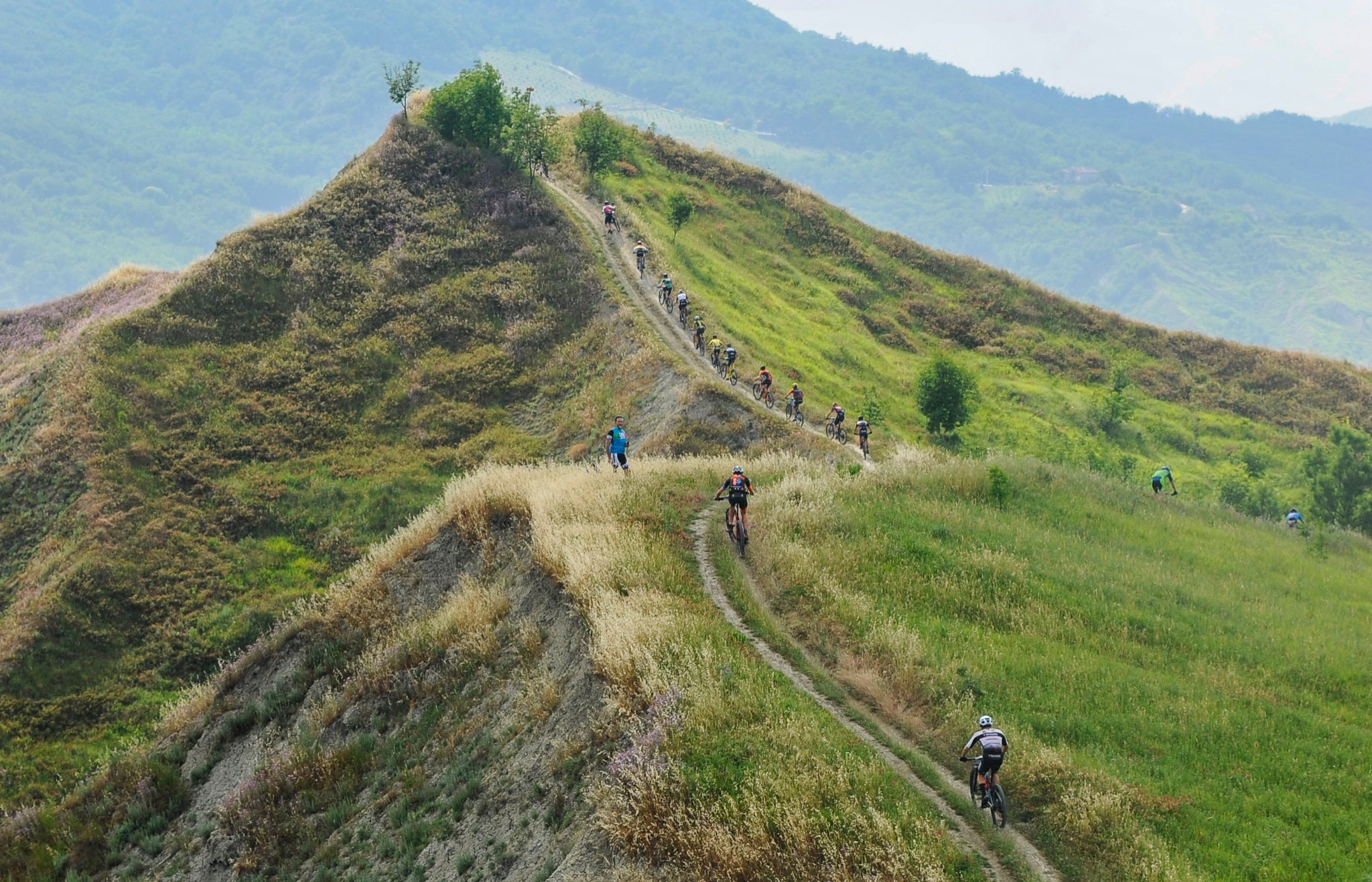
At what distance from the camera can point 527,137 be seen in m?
68.6

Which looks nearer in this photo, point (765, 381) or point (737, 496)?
point (737, 496)

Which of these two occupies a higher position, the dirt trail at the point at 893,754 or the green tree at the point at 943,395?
the green tree at the point at 943,395

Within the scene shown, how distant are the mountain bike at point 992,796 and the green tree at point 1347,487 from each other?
49021 mm

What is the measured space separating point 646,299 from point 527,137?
19.5 metres

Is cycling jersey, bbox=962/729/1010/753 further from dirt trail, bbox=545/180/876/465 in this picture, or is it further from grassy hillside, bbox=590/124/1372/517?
grassy hillside, bbox=590/124/1372/517

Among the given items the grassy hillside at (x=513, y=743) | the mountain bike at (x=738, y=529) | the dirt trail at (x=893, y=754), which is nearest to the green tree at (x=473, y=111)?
the grassy hillside at (x=513, y=743)

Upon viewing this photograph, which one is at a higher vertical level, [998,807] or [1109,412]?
[1109,412]

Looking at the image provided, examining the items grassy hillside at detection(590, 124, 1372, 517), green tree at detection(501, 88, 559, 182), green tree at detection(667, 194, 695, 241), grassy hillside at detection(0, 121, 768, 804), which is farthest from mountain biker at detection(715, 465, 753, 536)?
green tree at detection(501, 88, 559, 182)

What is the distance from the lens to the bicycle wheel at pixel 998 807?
1372 centimetres

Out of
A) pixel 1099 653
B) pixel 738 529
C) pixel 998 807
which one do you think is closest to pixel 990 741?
pixel 998 807

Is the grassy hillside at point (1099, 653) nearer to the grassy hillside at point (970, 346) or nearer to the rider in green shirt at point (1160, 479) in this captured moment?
the rider in green shirt at point (1160, 479)

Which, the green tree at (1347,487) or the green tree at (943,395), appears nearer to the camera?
the green tree at (1347,487)

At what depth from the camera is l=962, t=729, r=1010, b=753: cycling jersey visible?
46.1 feet

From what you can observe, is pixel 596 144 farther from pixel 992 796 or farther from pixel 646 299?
pixel 992 796
